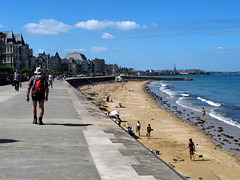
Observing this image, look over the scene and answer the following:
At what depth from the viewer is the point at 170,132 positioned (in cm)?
1892

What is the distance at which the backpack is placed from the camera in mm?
8567

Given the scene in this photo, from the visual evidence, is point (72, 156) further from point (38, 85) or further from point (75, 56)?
point (75, 56)

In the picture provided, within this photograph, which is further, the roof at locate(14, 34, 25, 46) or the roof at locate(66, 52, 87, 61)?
the roof at locate(66, 52, 87, 61)

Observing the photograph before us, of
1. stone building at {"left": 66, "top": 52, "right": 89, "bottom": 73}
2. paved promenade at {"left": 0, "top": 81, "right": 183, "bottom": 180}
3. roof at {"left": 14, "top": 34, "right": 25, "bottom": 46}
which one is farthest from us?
stone building at {"left": 66, "top": 52, "right": 89, "bottom": 73}

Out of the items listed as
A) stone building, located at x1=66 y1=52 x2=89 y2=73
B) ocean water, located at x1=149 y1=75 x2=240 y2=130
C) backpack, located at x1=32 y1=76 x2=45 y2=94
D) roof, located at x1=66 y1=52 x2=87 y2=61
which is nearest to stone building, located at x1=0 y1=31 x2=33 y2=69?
ocean water, located at x1=149 y1=75 x2=240 y2=130

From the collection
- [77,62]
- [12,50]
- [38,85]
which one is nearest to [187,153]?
[38,85]

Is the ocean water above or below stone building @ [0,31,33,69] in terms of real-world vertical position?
below

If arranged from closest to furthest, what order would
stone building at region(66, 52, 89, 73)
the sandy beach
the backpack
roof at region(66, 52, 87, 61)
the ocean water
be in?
the backpack → the sandy beach → the ocean water → stone building at region(66, 52, 89, 73) → roof at region(66, 52, 87, 61)

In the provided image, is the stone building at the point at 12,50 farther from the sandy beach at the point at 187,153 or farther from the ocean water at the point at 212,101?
the sandy beach at the point at 187,153

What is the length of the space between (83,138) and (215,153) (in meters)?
8.75

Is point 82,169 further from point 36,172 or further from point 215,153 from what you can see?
point 215,153

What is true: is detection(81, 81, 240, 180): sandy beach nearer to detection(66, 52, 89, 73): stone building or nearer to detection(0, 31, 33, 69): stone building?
detection(0, 31, 33, 69): stone building

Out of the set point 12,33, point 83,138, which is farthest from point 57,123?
point 12,33

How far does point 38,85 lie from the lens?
8.59 meters
